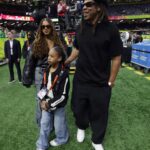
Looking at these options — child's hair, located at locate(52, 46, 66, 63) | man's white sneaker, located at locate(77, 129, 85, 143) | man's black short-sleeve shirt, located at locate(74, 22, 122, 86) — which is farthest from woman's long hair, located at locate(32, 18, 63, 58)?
man's white sneaker, located at locate(77, 129, 85, 143)

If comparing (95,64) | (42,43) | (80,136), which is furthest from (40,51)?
(80,136)

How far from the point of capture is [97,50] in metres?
2.82

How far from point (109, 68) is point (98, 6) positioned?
0.73 meters

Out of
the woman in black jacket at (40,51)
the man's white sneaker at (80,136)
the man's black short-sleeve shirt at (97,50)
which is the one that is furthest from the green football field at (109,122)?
the man's black short-sleeve shirt at (97,50)

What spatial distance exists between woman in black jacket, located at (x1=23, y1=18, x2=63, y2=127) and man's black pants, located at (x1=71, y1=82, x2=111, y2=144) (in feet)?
1.77

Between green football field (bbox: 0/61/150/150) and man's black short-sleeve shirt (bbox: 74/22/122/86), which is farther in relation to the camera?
green football field (bbox: 0/61/150/150)

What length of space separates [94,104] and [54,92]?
496 millimetres

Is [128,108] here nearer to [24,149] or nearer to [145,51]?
[24,149]

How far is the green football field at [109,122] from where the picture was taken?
3479 millimetres

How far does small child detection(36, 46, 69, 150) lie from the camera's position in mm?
3018

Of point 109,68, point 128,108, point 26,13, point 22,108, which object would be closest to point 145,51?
point 128,108

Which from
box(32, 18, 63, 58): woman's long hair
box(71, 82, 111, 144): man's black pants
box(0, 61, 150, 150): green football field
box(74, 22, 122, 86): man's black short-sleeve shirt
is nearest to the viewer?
box(74, 22, 122, 86): man's black short-sleeve shirt

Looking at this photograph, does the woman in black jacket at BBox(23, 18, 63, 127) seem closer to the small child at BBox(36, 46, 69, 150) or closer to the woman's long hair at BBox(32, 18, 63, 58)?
the woman's long hair at BBox(32, 18, 63, 58)

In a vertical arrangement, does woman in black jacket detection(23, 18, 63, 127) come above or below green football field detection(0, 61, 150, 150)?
above
